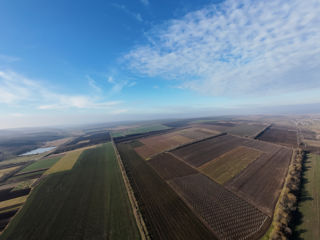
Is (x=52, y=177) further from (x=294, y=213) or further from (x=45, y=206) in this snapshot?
(x=294, y=213)

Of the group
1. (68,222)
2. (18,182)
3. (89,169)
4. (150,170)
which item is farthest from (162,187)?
(18,182)

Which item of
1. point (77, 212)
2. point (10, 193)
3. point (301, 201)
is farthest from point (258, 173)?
point (10, 193)

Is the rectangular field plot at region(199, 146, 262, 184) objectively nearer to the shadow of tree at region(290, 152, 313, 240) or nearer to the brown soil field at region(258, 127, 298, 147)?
the shadow of tree at region(290, 152, 313, 240)

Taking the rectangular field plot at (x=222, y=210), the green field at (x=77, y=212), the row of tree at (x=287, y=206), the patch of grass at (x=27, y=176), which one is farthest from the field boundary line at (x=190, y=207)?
the patch of grass at (x=27, y=176)

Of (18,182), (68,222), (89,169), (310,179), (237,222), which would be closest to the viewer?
(237,222)

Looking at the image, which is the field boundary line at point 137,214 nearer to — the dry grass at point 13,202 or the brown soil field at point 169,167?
the brown soil field at point 169,167

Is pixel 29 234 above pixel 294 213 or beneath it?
above
